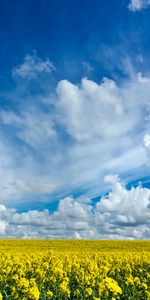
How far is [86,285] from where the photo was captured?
42.1 ft

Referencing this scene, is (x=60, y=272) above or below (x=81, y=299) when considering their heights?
above

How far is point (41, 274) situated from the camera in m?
13.7

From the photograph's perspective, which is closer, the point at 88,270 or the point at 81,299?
the point at 81,299

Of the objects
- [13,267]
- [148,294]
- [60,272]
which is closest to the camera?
[148,294]

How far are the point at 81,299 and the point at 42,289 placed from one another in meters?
1.91

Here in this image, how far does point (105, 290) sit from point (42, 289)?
4.51m

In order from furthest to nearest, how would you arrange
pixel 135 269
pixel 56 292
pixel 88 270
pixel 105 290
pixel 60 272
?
pixel 135 269 → pixel 88 270 → pixel 60 272 → pixel 56 292 → pixel 105 290

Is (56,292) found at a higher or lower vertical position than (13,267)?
lower

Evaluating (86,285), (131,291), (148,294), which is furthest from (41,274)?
(148,294)

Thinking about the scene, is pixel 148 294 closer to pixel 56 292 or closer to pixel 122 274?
pixel 56 292

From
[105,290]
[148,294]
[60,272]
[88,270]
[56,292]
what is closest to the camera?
[105,290]

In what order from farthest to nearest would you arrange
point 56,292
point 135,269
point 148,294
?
point 135,269, point 56,292, point 148,294

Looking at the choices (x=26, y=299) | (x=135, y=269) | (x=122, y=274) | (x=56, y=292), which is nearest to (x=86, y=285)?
(x=56, y=292)

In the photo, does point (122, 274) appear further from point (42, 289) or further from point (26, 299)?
point (26, 299)
